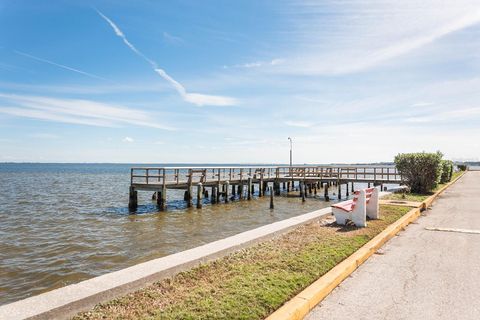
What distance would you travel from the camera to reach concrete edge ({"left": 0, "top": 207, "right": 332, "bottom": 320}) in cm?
412

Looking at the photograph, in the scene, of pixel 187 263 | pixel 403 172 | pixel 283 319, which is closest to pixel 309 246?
pixel 187 263

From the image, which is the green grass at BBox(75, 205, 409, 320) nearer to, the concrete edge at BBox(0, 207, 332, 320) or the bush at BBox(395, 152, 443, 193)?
the concrete edge at BBox(0, 207, 332, 320)

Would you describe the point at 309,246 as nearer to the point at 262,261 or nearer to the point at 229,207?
the point at 262,261

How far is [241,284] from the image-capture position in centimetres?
534

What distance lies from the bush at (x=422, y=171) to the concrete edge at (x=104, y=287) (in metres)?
16.5

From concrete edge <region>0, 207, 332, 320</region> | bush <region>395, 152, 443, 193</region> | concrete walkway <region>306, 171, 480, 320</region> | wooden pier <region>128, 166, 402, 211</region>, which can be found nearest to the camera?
concrete edge <region>0, 207, 332, 320</region>

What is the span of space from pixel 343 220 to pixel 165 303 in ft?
22.3

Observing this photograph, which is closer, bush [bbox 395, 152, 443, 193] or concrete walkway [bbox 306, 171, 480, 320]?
concrete walkway [bbox 306, 171, 480, 320]

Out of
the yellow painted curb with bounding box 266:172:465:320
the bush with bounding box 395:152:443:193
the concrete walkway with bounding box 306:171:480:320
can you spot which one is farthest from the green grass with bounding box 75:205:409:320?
the bush with bounding box 395:152:443:193

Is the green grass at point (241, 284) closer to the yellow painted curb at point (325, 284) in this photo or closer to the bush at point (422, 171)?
the yellow painted curb at point (325, 284)

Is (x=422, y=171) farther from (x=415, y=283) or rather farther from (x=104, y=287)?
(x=104, y=287)

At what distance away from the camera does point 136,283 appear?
202 inches

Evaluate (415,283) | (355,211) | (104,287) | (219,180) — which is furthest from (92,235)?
(415,283)

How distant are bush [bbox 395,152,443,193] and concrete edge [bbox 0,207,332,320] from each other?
54.3ft
